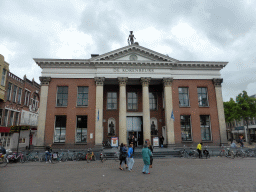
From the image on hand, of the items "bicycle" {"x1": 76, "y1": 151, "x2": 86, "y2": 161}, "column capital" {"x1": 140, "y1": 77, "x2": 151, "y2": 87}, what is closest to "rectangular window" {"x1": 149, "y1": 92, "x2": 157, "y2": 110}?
"column capital" {"x1": 140, "y1": 77, "x2": 151, "y2": 87}

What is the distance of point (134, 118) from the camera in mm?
26016

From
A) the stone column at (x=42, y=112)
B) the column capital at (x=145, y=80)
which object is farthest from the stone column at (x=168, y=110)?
the stone column at (x=42, y=112)

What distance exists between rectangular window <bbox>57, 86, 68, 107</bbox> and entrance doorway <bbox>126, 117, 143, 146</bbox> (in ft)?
30.4

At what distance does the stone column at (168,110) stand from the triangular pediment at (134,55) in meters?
3.20

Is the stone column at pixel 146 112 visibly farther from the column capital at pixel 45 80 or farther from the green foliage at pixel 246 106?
the green foliage at pixel 246 106

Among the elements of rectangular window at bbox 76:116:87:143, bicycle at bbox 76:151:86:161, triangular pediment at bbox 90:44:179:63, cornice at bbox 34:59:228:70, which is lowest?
bicycle at bbox 76:151:86:161

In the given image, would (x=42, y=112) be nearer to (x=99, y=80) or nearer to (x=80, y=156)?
(x=99, y=80)

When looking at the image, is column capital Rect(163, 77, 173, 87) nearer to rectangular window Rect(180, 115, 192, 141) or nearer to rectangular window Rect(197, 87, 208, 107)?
rectangular window Rect(197, 87, 208, 107)

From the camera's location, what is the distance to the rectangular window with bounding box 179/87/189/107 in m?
24.4

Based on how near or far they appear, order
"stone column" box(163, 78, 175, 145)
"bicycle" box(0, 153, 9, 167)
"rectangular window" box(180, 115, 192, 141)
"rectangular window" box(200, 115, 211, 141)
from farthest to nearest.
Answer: "rectangular window" box(200, 115, 211, 141), "rectangular window" box(180, 115, 192, 141), "stone column" box(163, 78, 175, 145), "bicycle" box(0, 153, 9, 167)

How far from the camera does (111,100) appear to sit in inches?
1033

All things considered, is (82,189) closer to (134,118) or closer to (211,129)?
(134,118)

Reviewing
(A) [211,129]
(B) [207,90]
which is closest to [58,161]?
(A) [211,129]

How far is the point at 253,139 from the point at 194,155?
123 ft
